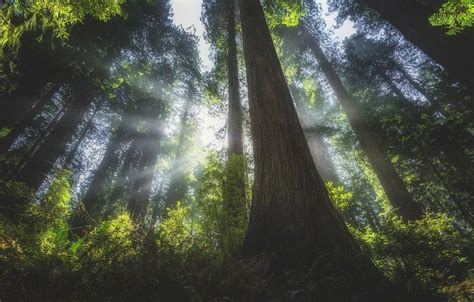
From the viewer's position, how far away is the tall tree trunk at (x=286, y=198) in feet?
10.7

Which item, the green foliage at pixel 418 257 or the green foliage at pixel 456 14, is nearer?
the green foliage at pixel 456 14

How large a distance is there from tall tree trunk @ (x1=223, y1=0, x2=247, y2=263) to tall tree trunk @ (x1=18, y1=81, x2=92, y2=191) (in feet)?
18.4

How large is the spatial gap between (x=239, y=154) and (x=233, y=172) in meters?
1.25

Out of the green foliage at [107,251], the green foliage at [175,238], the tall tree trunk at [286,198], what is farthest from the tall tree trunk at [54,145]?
the tall tree trunk at [286,198]

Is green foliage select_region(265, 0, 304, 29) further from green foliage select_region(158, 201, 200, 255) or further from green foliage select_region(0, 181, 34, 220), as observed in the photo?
green foliage select_region(0, 181, 34, 220)

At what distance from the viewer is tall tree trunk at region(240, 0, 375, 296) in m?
3.26

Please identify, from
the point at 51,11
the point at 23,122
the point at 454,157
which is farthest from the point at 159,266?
the point at 454,157

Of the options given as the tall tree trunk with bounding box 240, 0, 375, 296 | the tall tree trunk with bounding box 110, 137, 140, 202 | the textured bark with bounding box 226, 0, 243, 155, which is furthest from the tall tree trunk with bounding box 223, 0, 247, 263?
the tall tree trunk with bounding box 110, 137, 140, 202

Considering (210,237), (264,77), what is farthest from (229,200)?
(264,77)

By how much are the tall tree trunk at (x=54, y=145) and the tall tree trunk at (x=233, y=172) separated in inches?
221

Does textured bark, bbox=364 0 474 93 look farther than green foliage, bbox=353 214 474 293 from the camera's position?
Yes

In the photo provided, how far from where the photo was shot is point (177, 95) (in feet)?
70.7

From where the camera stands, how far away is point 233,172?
20.2 feet

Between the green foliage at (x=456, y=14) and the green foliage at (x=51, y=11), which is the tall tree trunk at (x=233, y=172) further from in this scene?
the green foliage at (x=51, y=11)
